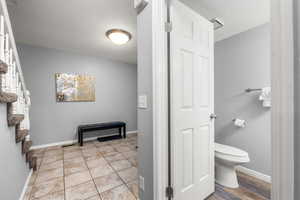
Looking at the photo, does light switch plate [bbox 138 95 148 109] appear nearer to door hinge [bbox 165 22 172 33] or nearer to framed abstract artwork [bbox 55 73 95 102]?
door hinge [bbox 165 22 172 33]

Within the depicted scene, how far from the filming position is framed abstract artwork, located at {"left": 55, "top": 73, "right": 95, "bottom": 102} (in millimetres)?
3094

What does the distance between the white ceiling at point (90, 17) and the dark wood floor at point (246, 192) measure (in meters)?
2.29

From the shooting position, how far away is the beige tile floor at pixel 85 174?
1.47 m

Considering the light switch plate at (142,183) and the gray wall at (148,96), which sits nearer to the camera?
the gray wall at (148,96)

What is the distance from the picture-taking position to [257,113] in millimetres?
1908

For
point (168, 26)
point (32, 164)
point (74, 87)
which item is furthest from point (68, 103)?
point (168, 26)

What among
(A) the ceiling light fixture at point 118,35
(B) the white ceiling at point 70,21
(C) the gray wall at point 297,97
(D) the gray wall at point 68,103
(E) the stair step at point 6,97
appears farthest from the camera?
(D) the gray wall at point 68,103

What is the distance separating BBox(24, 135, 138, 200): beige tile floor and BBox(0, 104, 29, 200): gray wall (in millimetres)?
286

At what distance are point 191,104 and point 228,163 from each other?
987mm

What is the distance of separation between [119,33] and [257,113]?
2574 mm

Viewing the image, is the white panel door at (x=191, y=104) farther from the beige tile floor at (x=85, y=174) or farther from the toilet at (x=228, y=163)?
the beige tile floor at (x=85, y=174)

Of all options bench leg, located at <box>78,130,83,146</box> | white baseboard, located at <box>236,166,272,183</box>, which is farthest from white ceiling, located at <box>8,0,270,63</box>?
white baseboard, located at <box>236,166,272,183</box>

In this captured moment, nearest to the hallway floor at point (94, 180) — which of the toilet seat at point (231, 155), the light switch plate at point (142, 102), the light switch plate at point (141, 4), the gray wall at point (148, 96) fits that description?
the toilet seat at point (231, 155)

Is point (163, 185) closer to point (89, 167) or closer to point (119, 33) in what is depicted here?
point (89, 167)
